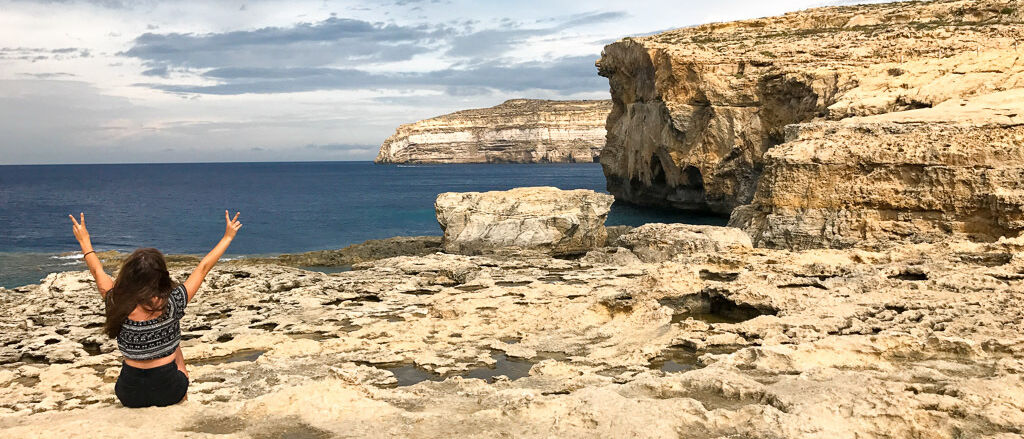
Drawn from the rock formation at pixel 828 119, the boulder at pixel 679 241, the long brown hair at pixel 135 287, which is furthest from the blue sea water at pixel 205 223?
the long brown hair at pixel 135 287

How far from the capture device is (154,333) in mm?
5883

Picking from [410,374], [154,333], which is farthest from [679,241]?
[154,333]

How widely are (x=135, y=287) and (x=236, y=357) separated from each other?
6.26 m

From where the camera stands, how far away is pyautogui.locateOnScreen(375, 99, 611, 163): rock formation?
13850 cm

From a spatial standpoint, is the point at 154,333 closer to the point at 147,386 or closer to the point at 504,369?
the point at 147,386

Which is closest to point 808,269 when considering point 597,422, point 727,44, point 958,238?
point 958,238

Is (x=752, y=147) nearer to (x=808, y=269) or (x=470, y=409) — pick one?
(x=808, y=269)

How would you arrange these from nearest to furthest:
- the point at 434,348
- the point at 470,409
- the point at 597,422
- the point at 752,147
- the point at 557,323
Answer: the point at 597,422 → the point at 470,409 → the point at 434,348 → the point at 557,323 → the point at 752,147

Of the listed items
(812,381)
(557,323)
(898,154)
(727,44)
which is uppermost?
(727,44)

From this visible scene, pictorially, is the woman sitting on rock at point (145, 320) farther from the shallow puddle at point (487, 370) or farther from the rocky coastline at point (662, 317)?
the shallow puddle at point (487, 370)

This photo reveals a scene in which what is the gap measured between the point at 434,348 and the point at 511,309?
8.61ft

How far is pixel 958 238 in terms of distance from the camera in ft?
53.6

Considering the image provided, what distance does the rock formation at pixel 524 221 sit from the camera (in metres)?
24.3

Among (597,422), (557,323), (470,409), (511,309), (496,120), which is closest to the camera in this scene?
(597,422)
